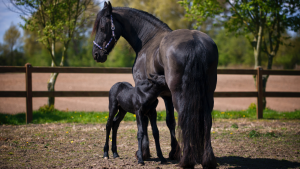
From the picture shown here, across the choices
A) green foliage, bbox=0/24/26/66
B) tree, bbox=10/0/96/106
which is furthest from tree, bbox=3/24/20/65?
tree, bbox=10/0/96/106

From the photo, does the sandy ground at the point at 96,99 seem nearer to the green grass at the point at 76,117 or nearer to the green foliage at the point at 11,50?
the green grass at the point at 76,117

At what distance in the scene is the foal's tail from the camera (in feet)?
9.43

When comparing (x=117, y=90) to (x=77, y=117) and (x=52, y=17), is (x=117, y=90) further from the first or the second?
(x=52, y=17)

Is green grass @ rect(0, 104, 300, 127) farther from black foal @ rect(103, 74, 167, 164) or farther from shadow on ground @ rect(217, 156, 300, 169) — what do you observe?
shadow on ground @ rect(217, 156, 300, 169)

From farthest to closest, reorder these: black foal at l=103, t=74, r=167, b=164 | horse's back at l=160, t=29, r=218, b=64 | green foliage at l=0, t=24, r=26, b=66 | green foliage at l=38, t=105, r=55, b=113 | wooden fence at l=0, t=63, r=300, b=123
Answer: green foliage at l=0, t=24, r=26, b=66 < green foliage at l=38, t=105, r=55, b=113 < wooden fence at l=0, t=63, r=300, b=123 < black foal at l=103, t=74, r=167, b=164 < horse's back at l=160, t=29, r=218, b=64

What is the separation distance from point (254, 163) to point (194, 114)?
5.54 feet

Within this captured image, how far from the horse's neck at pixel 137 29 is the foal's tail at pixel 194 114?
1515 mm

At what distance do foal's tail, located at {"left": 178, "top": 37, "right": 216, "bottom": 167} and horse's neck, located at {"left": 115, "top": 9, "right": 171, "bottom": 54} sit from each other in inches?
59.7

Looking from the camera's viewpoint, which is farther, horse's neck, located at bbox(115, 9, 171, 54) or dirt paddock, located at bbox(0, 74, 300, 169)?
horse's neck, located at bbox(115, 9, 171, 54)

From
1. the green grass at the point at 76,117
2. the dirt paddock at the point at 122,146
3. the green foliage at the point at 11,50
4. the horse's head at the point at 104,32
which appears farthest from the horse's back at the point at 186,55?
the green foliage at the point at 11,50

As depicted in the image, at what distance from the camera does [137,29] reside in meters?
Answer: 4.39

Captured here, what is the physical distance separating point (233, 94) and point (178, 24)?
21299mm

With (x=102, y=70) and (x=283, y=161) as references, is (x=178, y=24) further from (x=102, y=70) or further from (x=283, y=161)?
(x=283, y=161)

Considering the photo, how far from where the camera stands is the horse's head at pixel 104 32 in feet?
13.8
